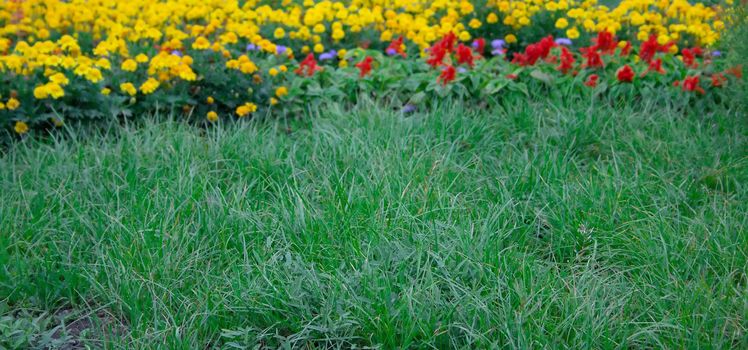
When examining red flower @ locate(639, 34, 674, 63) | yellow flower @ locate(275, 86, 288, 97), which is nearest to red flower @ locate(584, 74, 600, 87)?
red flower @ locate(639, 34, 674, 63)

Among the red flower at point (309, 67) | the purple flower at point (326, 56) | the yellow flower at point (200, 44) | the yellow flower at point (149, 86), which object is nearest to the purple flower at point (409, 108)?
the red flower at point (309, 67)

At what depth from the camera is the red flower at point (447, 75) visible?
213 inches

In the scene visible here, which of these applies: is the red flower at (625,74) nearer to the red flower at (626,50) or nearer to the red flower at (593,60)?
the red flower at (593,60)

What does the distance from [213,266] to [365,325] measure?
0.79m

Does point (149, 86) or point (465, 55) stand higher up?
point (149, 86)

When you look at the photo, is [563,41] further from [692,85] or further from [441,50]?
[692,85]

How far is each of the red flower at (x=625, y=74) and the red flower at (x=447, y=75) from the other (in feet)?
3.25

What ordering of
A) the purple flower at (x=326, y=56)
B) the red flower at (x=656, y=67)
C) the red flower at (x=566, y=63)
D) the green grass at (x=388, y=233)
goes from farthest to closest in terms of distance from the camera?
the purple flower at (x=326, y=56), the red flower at (x=566, y=63), the red flower at (x=656, y=67), the green grass at (x=388, y=233)

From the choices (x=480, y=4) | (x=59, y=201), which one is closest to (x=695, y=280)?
(x=59, y=201)

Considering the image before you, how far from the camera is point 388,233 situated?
3.50 metres

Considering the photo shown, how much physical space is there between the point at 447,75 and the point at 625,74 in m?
1.06

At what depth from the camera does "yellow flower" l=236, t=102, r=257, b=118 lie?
512 centimetres

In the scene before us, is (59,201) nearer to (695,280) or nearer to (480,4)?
(695,280)

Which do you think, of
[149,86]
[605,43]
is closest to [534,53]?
[605,43]
